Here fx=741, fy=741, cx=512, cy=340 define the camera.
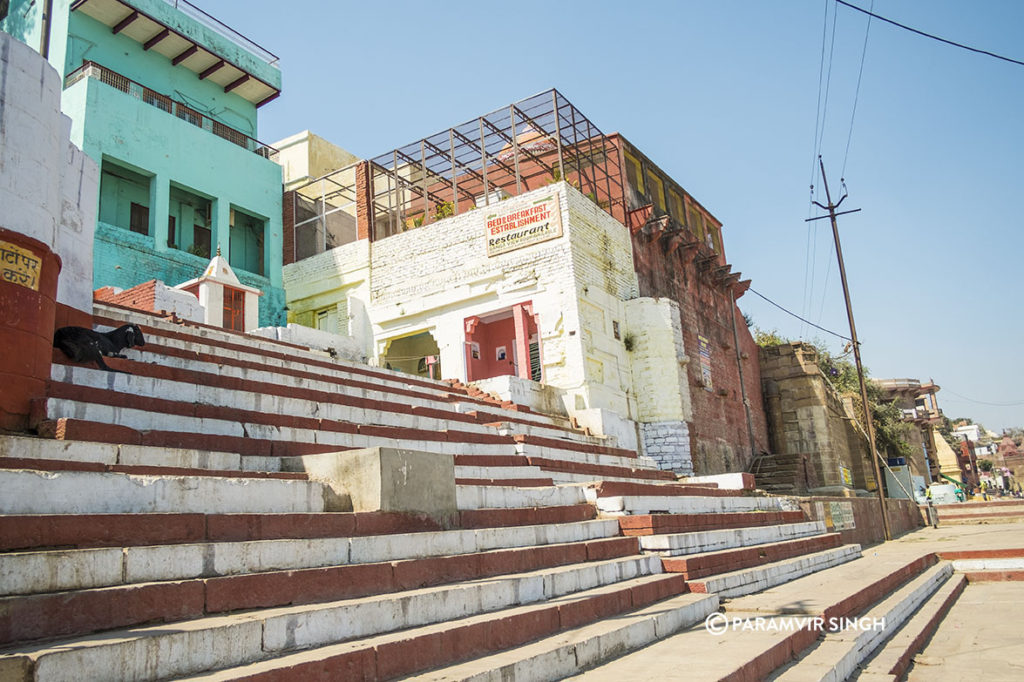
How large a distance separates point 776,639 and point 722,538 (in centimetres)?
346

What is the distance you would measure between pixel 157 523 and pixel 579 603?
2.67m

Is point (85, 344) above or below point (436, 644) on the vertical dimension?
above

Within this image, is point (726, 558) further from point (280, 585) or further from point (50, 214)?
point (50, 214)

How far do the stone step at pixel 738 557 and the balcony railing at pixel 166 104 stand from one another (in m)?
18.0

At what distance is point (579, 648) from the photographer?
425 centimetres

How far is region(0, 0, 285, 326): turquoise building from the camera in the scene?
18.1 meters

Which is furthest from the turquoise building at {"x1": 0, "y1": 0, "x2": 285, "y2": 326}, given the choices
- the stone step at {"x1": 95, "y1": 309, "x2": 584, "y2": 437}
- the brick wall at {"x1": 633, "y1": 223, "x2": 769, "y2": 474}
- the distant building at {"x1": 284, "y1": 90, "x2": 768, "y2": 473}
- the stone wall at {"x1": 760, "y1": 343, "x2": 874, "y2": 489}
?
the stone wall at {"x1": 760, "y1": 343, "x2": 874, "y2": 489}

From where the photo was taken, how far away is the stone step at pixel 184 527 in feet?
11.2

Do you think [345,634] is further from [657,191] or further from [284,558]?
[657,191]

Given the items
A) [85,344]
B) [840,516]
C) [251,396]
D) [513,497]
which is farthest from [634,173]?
[85,344]

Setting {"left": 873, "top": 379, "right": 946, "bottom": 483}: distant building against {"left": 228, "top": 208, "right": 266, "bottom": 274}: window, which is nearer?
{"left": 228, "top": 208, "right": 266, "bottom": 274}: window

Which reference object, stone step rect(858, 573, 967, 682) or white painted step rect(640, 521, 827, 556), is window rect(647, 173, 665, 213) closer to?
white painted step rect(640, 521, 827, 556)

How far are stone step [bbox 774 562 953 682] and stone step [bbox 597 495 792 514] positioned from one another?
2.35 metres

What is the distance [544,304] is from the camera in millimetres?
18406
